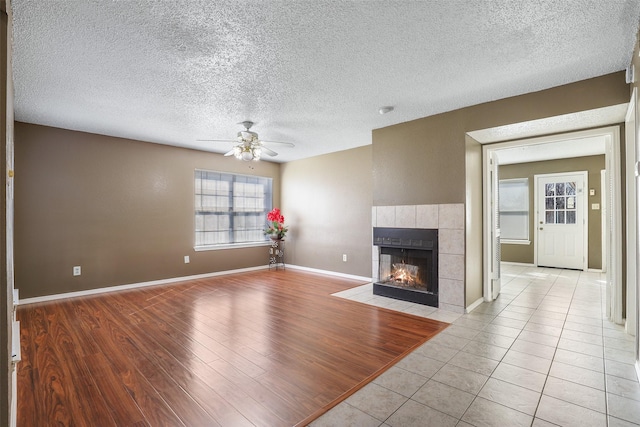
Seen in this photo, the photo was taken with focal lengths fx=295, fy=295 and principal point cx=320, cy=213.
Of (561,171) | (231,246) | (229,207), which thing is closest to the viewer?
(231,246)

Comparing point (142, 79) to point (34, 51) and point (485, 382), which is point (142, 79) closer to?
point (34, 51)

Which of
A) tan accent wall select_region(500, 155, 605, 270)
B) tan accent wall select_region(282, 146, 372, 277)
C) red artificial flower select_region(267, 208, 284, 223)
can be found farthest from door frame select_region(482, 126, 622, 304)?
red artificial flower select_region(267, 208, 284, 223)

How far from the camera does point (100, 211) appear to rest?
4.63 metres

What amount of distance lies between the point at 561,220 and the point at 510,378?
5914 mm

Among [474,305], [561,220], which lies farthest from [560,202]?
[474,305]

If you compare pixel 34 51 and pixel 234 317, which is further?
pixel 234 317

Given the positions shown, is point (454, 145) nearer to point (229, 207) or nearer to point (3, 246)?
point (3, 246)

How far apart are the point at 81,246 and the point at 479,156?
19.5ft

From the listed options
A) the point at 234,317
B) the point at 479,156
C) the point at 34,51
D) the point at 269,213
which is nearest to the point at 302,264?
the point at 269,213

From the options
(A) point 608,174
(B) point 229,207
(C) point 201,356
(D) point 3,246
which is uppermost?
(A) point 608,174

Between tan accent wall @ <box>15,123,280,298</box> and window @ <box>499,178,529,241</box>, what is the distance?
6.70 meters

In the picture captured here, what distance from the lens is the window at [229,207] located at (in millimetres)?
5840

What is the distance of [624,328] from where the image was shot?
9.96 ft

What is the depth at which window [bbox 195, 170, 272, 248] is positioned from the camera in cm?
584
